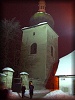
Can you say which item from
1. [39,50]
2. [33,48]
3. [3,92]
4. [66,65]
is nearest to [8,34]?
[33,48]

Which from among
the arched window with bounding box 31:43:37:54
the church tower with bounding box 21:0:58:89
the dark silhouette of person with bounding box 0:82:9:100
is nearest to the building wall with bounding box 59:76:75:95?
the church tower with bounding box 21:0:58:89

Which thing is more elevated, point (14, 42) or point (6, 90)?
point (14, 42)

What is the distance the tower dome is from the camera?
4.09 metres

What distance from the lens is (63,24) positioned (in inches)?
161

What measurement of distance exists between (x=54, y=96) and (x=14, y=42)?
1114mm

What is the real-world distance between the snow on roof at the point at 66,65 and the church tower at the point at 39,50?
0.12 meters

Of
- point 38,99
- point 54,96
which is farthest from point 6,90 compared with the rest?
point 54,96

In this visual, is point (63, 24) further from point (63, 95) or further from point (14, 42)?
point (63, 95)

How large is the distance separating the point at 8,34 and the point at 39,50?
59 centimetres

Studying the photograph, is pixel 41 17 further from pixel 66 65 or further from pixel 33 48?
pixel 66 65

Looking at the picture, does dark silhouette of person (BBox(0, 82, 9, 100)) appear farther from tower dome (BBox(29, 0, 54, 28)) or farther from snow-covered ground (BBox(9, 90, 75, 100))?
tower dome (BBox(29, 0, 54, 28))

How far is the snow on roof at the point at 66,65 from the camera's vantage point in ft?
12.3

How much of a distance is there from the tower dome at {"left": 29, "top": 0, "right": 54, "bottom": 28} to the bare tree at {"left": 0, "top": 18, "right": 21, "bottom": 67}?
0.29 m

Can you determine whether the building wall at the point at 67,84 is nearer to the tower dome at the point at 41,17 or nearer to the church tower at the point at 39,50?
the church tower at the point at 39,50
